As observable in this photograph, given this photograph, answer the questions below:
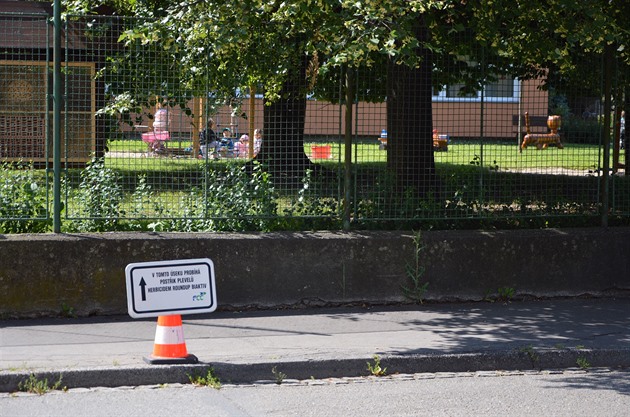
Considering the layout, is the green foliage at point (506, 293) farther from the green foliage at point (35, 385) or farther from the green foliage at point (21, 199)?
the green foliage at point (35, 385)

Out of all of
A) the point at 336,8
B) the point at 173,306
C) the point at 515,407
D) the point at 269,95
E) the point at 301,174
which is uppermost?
the point at 336,8

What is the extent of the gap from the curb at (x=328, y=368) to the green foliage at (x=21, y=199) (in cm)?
289

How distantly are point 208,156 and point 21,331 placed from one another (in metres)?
2.66

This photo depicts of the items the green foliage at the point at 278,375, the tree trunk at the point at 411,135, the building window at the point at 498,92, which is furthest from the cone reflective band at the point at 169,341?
the building window at the point at 498,92

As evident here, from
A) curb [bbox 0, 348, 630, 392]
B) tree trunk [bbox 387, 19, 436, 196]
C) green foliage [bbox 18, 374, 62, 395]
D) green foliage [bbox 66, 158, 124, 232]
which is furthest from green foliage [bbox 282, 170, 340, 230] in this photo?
green foliage [bbox 18, 374, 62, 395]

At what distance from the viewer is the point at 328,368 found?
791 centimetres

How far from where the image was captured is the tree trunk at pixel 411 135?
35.1ft

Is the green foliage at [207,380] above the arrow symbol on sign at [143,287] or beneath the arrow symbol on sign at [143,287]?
beneath

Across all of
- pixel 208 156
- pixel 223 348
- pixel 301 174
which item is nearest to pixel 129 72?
pixel 208 156

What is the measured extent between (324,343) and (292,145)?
8.53 feet

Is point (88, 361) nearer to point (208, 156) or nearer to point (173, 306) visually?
point (173, 306)

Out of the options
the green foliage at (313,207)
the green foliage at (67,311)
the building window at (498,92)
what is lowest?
the green foliage at (67,311)

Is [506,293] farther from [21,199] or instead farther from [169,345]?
[21,199]

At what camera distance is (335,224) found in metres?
10.5
